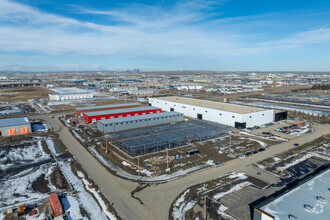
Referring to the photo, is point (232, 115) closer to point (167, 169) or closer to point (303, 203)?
point (167, 169)

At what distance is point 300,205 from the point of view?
45.7 feet

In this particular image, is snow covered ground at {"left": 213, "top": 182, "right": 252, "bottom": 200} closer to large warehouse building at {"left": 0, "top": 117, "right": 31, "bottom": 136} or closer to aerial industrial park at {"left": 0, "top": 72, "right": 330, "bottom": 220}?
aerial industrial park at {"left": 0, "top": 72, "right": 330, "bottom": 220}

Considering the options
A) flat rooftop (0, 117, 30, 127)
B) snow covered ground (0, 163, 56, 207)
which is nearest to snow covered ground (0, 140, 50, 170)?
snow covered ground (0, 163, 56, 207)

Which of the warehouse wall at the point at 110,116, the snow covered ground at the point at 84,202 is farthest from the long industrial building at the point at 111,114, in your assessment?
the snow covered ground at the point at 84,202

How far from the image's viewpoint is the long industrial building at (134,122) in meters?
35.6

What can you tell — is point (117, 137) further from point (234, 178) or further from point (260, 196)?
point (260, 196)

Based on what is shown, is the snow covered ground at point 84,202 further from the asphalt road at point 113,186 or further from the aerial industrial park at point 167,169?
the asphalt road at point 113,186

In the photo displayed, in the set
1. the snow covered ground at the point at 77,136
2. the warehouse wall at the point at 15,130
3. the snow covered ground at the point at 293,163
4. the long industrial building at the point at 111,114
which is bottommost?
the snow covered ground at the point at 293,163

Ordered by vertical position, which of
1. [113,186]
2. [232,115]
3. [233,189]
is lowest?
[113,186]

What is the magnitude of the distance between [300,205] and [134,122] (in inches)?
1116

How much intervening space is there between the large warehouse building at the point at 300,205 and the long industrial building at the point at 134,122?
26.3 m

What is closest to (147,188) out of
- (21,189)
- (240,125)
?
(21,189)

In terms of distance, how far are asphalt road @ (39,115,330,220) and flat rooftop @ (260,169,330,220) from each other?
6.85 meters

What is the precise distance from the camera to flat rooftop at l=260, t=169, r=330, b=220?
513 inches
